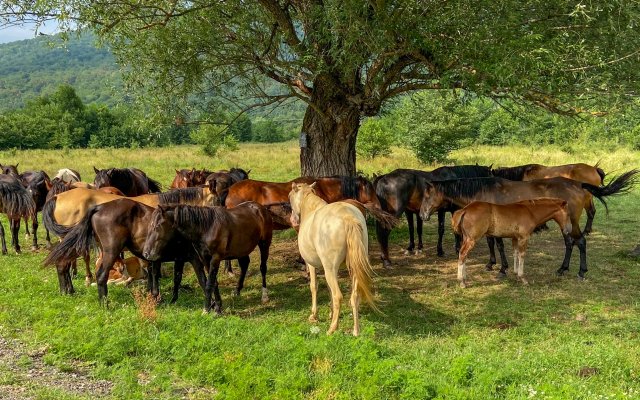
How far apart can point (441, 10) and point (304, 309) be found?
5648 millimetres

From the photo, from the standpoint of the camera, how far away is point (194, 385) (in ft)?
16.9

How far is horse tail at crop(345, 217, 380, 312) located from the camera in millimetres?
6754

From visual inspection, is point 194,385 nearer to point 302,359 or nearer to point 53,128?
point 302,359

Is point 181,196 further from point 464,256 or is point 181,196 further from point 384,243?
point 464,256

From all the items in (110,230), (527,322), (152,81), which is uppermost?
(152,81)

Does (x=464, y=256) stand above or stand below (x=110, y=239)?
below

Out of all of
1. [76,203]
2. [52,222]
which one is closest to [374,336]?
[52,222]

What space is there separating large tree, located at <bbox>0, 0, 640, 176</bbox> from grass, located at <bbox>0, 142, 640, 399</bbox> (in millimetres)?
3598

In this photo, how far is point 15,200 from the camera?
39.1 feet

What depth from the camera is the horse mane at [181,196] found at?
33.7 ft

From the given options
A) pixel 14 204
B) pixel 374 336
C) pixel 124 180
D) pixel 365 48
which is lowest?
pixel 374 336

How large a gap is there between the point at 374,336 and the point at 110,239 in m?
4.35

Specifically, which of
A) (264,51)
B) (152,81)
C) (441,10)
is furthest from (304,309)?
(152,81)

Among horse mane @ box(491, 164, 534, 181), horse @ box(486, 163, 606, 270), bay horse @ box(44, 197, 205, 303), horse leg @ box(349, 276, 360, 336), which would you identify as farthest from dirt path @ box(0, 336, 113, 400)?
horse mane @ box(491, 164, 534, 181)
